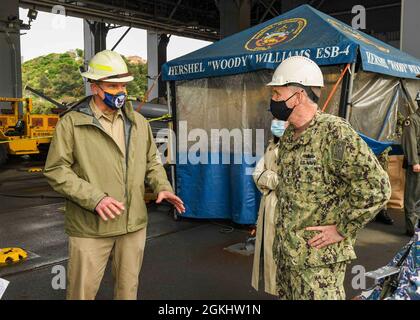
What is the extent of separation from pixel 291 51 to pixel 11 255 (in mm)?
4291

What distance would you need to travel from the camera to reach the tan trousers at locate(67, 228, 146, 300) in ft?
8.68

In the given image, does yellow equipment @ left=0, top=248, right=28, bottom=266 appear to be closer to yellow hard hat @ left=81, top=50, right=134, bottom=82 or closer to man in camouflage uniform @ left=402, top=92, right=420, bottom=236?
yellow hard hat @ left=81, top=50, right=134, bottom=82

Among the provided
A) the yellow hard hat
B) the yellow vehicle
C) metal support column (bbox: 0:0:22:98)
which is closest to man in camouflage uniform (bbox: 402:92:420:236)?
the yellow hard hat

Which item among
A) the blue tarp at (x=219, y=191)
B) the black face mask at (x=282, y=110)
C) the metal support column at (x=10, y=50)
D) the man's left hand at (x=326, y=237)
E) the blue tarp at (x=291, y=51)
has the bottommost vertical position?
the blue tarp at (x=219, y=191)

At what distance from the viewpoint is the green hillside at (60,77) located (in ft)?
127

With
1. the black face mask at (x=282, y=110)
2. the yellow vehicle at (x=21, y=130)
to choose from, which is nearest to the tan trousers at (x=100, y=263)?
the black face mask at (x=282, y=110)

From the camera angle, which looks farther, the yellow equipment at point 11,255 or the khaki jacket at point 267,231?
the yellow equipment at point 11,255

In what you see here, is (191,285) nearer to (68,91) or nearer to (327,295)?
(327,295)

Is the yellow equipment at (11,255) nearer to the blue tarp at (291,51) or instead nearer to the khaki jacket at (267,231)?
the khaki jacket at (267,231)

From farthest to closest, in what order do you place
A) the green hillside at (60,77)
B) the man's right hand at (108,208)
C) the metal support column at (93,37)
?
the green hillside at (60,77) → the metal support column at (93,37) → the man's right hand at (108,208)

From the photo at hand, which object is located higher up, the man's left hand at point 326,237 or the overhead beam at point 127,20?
the overhead beam at point 127,20

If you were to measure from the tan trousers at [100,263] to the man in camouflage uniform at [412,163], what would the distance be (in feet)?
14.7

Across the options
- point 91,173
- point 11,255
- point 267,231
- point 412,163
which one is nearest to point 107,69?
point 91,173

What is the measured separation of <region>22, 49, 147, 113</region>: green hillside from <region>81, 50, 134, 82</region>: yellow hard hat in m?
35.2
